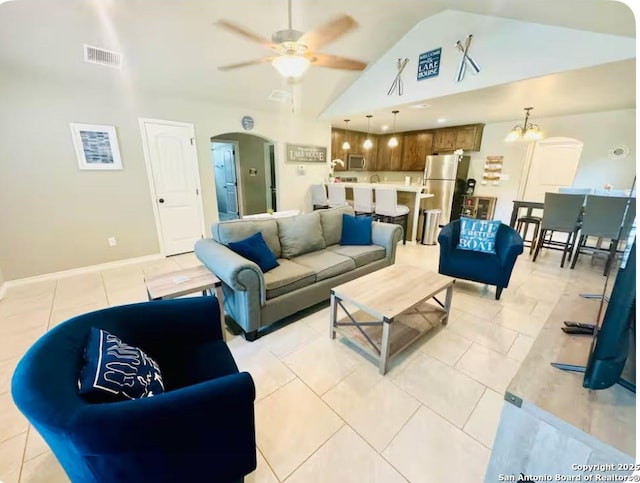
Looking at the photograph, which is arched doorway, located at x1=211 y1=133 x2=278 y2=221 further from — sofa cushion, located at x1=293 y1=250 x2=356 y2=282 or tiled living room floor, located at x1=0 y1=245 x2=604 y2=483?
tiled living room floor, located at x1=0 y1=245 x2=604 y2=483

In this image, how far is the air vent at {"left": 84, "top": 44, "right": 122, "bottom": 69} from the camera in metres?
2.83

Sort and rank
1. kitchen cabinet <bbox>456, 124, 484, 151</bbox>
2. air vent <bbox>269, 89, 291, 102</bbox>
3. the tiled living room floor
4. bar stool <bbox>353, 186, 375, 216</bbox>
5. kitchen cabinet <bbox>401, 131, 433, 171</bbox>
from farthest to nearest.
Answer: kitchen cabinet <bbox>401, 131, 433, 171</bbox>, kitchen cabinet <bbox>456, 124, 484, 151</bbox>, bar stool <bbox>353, 186, 375, 216</bbox>, air vent <bbox>269, 89, 291, 102</bbox>, the tiled living room floor

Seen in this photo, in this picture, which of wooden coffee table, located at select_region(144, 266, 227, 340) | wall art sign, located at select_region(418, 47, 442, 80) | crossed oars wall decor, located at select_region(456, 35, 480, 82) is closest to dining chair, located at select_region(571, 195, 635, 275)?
crossed oars wall decor, located at select_region(456, 35, 480, 82)

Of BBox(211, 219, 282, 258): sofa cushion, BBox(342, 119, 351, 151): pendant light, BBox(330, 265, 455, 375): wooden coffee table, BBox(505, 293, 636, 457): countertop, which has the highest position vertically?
BBox(342, 119, 351, 151): pendant light

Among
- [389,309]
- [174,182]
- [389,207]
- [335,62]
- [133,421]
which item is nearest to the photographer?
[133,421]

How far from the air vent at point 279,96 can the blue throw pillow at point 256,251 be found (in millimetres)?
3149

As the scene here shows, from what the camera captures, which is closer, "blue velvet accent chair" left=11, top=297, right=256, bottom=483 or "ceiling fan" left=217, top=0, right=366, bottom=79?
"blue velvet accent chair" left=11, top=297, right=256, bottom=483

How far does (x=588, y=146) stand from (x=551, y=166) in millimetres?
691

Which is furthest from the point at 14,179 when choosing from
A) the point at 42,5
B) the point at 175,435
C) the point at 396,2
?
the point at 396,2

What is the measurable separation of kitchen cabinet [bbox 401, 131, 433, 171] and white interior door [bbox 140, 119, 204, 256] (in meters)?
5.39

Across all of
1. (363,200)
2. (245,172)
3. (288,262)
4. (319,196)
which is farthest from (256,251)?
(245,172)

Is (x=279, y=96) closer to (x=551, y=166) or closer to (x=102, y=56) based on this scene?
(x=102, y=56)

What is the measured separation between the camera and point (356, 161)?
24.7 ft

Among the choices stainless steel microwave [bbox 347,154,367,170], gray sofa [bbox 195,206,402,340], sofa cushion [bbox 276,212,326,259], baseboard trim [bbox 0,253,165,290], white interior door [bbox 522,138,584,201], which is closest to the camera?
gray sofa [bbox 195,206,402,340]
